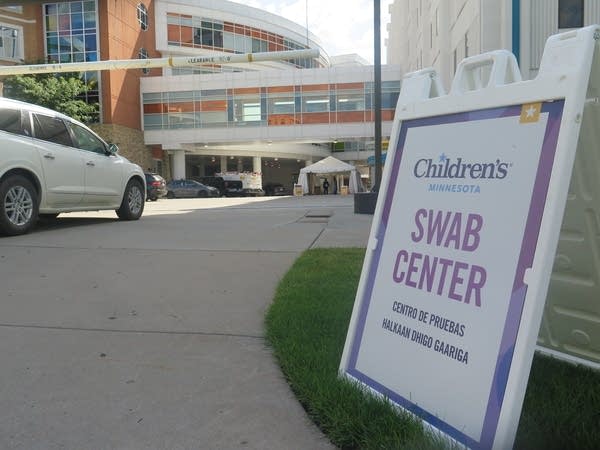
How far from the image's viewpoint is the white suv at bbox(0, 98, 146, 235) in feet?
25.3

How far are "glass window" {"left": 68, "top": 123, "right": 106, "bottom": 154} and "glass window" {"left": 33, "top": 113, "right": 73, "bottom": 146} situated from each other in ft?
0.64

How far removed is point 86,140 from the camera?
9336 millimetres

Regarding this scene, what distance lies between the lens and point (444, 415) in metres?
2.16

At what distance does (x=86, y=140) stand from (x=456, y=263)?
8.38 m

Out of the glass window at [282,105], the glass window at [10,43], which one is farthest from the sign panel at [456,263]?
the glass window at [10,43]

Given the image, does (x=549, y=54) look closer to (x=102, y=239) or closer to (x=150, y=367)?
(x=150, y=367)

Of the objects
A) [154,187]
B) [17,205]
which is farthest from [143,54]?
[17,205]

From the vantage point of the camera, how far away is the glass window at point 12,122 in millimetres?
7734

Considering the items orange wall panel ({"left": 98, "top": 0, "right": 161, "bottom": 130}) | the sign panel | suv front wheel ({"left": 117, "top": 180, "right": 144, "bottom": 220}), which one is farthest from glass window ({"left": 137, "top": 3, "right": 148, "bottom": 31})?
the sign panel

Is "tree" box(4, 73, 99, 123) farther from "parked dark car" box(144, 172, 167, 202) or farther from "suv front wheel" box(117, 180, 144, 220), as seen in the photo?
"suv front wheel" box(117, 180, 144, 220)

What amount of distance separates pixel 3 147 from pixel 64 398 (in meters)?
5.82

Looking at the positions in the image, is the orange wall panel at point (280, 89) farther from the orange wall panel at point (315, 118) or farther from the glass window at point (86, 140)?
the glass window at point (86, 140)

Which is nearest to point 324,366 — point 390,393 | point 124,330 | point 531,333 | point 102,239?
point 390,393

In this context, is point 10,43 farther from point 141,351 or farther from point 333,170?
point 141,351
